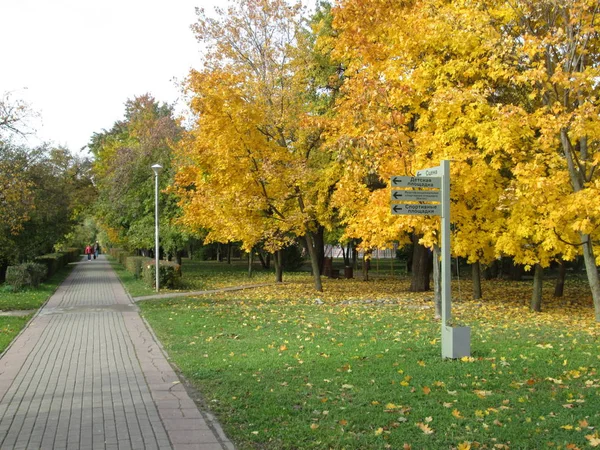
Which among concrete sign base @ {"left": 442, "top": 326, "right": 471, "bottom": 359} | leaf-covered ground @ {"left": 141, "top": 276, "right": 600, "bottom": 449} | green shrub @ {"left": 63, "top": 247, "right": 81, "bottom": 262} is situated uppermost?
green shrub @ {"left": 63, "top": 247, "right": 81, "bottom": 262}

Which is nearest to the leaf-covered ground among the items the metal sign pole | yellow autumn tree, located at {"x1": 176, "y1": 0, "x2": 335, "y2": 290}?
the metal sign pole

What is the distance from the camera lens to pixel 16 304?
16.5 meters

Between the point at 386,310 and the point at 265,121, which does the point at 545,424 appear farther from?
the point at 265,121

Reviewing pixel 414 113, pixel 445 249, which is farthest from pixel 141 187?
pixel 445 249

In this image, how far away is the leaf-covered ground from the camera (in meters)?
4.82

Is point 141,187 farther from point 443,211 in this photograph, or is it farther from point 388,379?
point 388,379

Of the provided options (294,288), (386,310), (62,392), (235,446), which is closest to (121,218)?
(294,288)

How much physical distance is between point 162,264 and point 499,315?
1442 cm

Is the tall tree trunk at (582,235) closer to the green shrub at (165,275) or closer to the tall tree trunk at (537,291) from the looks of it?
the tall tree trunk at (537,291)

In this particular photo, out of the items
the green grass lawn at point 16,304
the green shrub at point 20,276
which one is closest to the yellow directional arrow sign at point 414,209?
the green grass lawn at point 16,304

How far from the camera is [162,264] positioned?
940 inches

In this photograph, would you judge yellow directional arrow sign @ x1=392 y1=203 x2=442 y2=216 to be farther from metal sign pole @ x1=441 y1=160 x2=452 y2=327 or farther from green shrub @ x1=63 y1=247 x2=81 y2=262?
green shrub @ x1=63 y1=247 x2=81 y2=262

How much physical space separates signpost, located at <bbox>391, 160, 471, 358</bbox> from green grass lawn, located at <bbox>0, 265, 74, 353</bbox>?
6937 mm

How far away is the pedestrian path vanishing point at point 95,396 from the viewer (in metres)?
4.91
